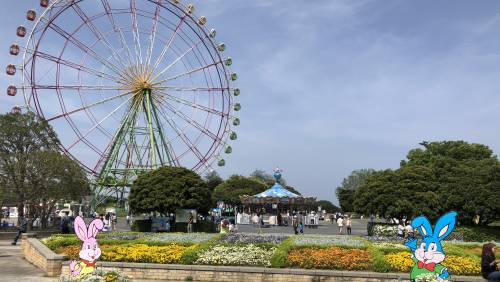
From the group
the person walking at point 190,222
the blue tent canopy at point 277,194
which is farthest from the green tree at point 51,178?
the blue tent canopy at point 277,194

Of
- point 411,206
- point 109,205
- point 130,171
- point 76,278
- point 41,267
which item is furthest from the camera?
point 109,205

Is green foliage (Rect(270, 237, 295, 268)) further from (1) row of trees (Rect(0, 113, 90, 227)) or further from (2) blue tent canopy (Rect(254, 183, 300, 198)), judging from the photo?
(2) blue tent canopy (Rect(254, 183, 300, 198))

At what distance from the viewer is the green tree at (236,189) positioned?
9706cm

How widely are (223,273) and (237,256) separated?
1198mm

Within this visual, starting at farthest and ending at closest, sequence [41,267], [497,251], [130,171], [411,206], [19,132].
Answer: [130,171] < [19,132] < [411,206] < [497,251] < [41,267]

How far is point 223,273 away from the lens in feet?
51.1

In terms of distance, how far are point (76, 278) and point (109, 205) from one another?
202ft

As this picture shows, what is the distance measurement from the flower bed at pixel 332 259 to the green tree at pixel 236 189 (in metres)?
78.8

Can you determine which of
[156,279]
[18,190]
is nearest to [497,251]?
[156,279]

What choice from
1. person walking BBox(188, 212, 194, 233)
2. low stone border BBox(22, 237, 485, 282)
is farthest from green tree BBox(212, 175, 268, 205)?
low stone border BBox(22, 237, 485, 282)

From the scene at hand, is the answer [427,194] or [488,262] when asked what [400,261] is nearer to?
[488,262]

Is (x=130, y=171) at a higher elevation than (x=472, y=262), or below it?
higher

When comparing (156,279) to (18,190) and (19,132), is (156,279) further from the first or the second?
(19,132)

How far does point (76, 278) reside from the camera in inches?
426
